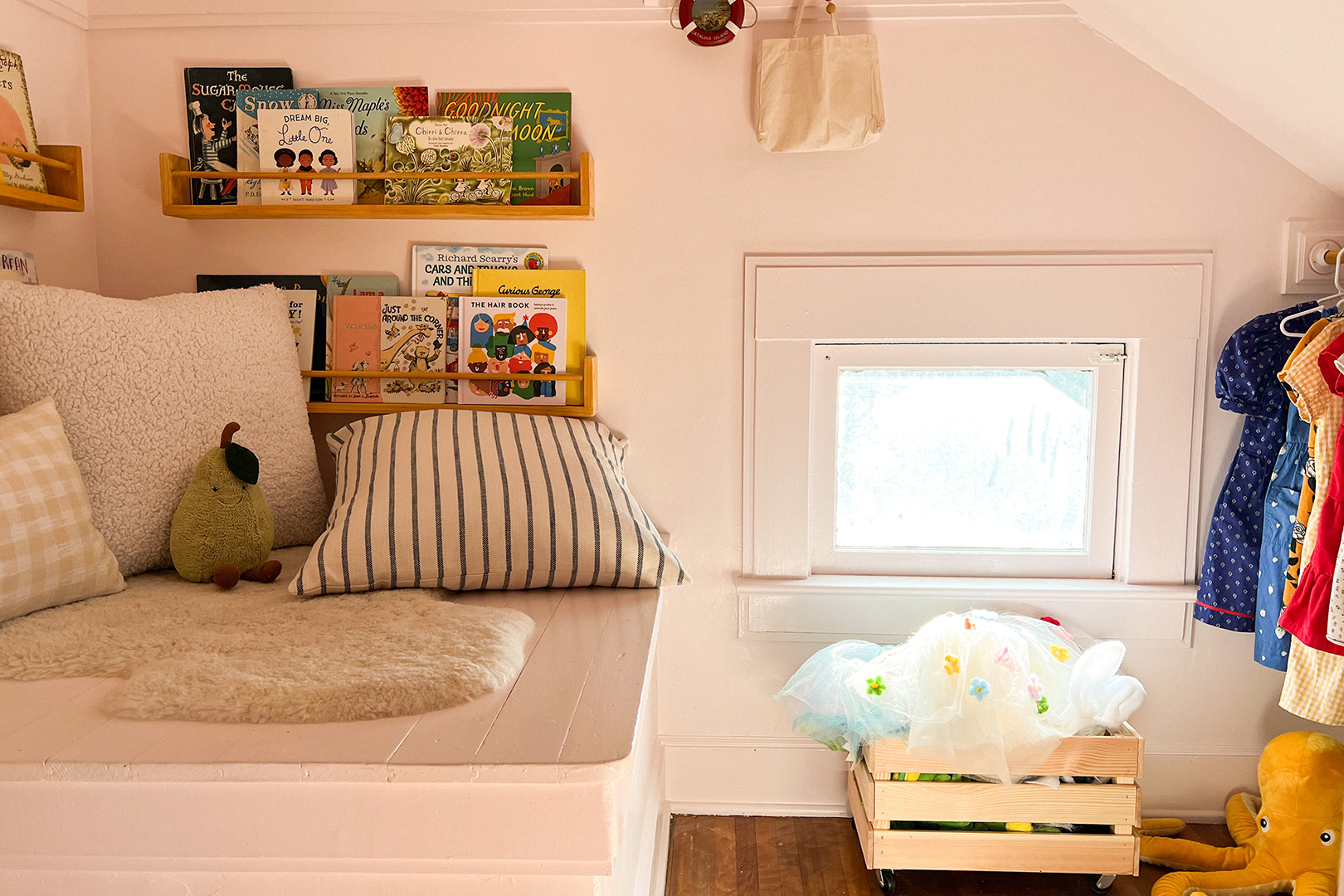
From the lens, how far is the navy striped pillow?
1.36 m

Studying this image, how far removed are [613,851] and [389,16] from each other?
1.66 m

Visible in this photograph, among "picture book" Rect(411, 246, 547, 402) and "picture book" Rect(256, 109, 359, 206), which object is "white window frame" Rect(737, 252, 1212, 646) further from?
"picture book" Rect(256, 109, 359, 206)

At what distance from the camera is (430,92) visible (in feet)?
5.89

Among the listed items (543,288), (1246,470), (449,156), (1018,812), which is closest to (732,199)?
(543,288)

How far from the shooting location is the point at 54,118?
173 cm

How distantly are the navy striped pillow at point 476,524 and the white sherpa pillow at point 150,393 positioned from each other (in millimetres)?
185

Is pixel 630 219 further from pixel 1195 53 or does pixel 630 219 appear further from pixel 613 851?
pixel 613 851

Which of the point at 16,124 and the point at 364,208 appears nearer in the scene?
the point at 16,124

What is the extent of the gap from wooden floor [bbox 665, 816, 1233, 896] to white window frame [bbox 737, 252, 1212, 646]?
42 cm

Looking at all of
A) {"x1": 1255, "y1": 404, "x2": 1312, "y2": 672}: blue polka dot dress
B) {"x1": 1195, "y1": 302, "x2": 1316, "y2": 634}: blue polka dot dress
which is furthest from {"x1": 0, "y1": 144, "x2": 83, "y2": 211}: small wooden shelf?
{"x1": 1255, "y1": 404, "x2": 1312, "y2": 672}: blue polka dot dress

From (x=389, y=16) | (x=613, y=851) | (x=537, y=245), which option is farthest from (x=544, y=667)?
(x=389, y=16)

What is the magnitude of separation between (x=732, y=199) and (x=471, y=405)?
70 cm

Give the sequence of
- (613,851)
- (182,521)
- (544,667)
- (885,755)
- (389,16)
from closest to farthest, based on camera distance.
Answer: (613,851)
(544,667)
(182,521)
(885,755)
(389,16)

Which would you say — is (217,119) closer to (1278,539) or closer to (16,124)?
(16,124)
